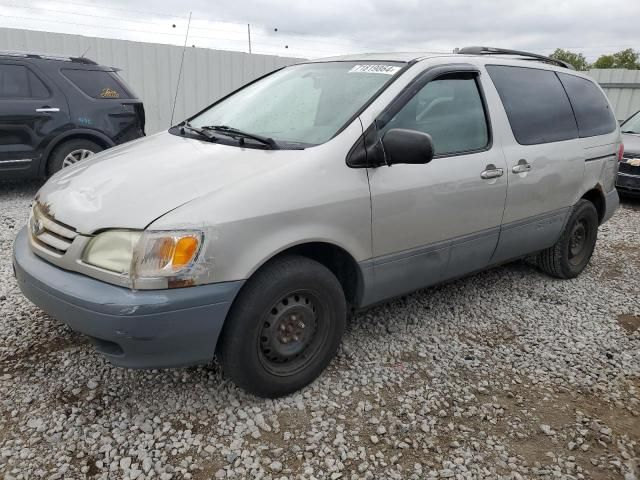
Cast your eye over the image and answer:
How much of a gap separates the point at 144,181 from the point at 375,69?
1.54 m

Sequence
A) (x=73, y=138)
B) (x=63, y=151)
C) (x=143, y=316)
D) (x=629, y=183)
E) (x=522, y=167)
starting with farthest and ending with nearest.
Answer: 1. (x=629, y=183)
2. (x=73, y=138)
3. (x=63, y=151)
4. (x=522, y=167)
5. (x=143, y=316)

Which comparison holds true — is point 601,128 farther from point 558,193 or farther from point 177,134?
point 177,134

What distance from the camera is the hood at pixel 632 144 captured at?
7804 mm

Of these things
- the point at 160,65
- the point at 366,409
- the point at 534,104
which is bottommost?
the point at 366,409

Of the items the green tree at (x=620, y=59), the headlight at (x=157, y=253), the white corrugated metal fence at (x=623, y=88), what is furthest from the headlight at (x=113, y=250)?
the green tree at (x=620, y=59)

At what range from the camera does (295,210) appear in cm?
241

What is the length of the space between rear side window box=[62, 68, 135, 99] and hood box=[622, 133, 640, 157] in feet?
24.3

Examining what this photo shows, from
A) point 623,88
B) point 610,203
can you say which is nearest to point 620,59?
point 623,88

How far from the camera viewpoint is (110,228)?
7.27 ft

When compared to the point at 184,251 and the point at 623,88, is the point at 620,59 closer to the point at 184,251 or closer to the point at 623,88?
the point at 623,88

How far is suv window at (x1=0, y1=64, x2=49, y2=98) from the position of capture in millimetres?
6066

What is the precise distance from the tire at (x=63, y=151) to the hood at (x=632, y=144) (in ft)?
25.7

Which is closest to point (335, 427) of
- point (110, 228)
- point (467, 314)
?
point (110, 228)

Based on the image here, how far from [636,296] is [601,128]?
1.45 m
